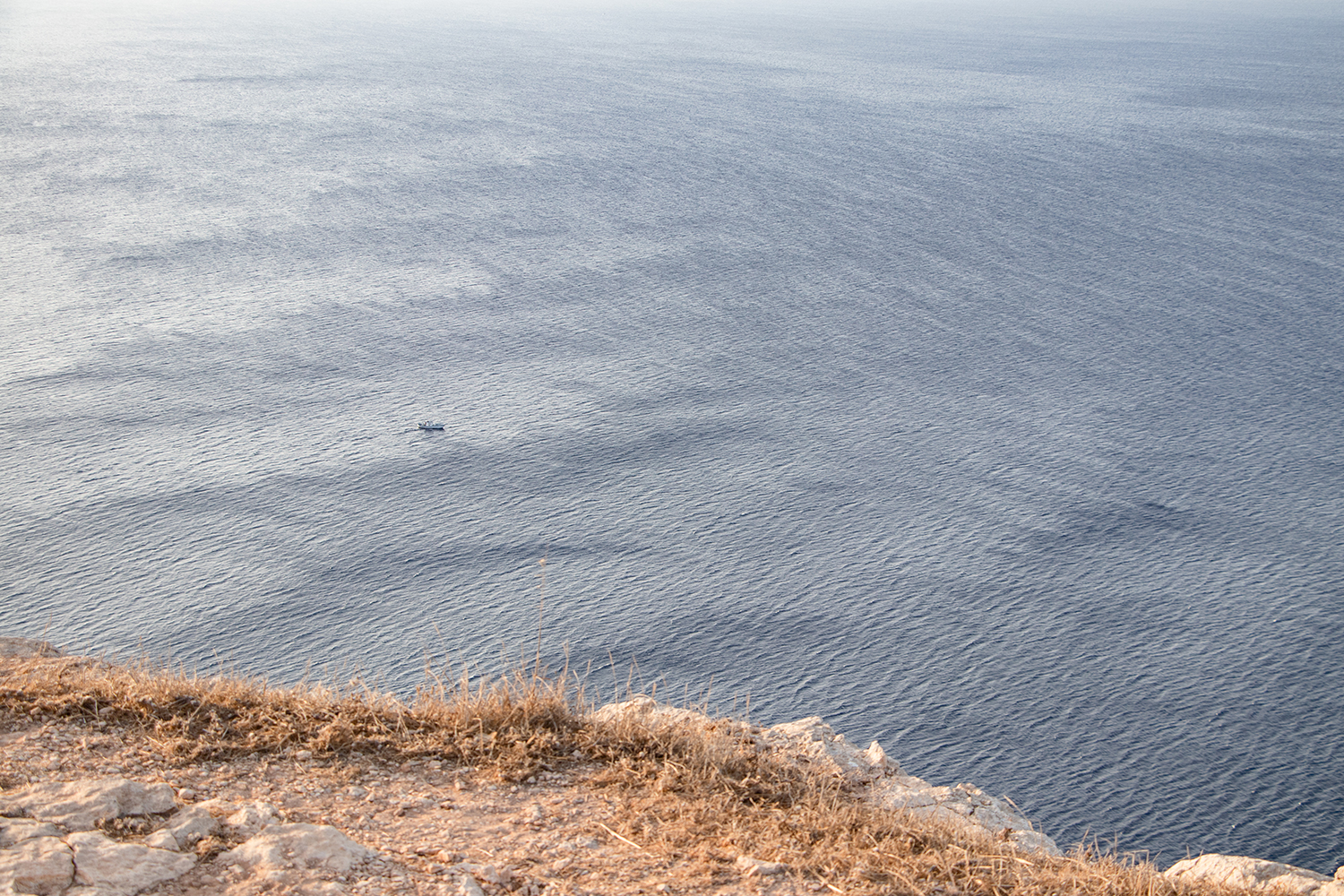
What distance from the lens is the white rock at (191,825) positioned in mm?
6605

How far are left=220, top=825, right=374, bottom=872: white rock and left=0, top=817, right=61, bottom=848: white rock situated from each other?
3.50ft

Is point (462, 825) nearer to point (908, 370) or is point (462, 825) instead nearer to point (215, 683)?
point (215, 683)

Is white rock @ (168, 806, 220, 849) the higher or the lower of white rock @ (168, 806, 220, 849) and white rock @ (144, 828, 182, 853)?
the lower

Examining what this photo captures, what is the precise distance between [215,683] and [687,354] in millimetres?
27008

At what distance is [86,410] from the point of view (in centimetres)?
2941

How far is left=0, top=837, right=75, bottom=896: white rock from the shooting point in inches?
232

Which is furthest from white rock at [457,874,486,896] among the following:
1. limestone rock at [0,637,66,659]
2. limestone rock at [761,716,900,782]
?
limestone rock at [0,637,66,659]

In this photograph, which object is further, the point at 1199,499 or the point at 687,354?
the point at 687,354

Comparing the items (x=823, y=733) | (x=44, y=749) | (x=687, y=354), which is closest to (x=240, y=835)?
(x=44, y=749)

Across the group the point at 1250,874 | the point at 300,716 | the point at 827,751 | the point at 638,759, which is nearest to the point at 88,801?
the point at 300,716

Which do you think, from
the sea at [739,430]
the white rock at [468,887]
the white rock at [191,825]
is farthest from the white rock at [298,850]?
the sea at [739,430]

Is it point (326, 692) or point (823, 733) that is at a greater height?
point (326, 692)

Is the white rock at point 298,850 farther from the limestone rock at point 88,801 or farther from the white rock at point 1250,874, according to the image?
the white rock at point 1250,874

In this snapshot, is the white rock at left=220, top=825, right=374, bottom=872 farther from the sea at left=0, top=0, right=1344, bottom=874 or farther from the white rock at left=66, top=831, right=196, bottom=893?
the sea at left=0, top=0, right=1344, bottom=874
